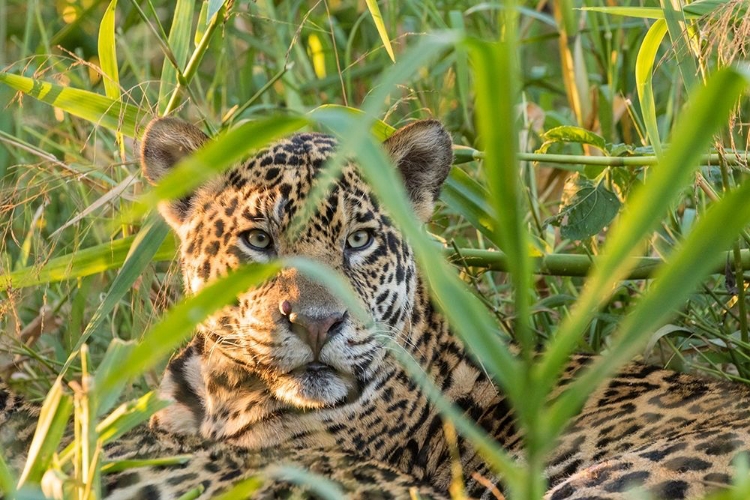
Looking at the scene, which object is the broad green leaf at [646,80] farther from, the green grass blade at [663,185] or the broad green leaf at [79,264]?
the broad green leaf at [79,264]

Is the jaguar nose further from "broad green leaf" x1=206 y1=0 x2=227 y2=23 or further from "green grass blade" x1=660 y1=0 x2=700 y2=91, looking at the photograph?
"green grass blade" x1=660 y1=0 x2=700 y2=91

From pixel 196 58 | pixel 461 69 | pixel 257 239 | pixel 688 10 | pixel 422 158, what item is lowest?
pixel 257 239

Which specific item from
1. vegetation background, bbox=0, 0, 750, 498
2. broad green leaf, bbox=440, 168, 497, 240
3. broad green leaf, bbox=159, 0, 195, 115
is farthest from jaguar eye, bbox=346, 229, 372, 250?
broad green leaf, bbox=159, 0, 195, 115

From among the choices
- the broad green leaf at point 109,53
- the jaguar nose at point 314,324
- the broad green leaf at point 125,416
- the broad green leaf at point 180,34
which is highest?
the broad green leaf at point 180,34

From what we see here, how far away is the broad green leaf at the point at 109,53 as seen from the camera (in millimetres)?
4416

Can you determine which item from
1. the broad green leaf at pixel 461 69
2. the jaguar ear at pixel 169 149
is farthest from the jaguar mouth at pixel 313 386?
the broad green leaf at pixel 461 69

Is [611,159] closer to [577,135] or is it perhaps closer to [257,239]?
[577,135]

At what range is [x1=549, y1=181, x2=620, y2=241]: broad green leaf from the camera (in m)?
4.53

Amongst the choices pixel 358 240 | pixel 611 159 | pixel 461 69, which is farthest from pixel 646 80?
pixel 461 69

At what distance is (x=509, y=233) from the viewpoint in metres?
2.06

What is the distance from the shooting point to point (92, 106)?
4.48 m

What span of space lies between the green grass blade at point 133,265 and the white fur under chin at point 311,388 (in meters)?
0.62

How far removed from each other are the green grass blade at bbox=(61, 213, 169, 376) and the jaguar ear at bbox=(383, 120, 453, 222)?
0.92 metres

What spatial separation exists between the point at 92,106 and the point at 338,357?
4.61 ft
